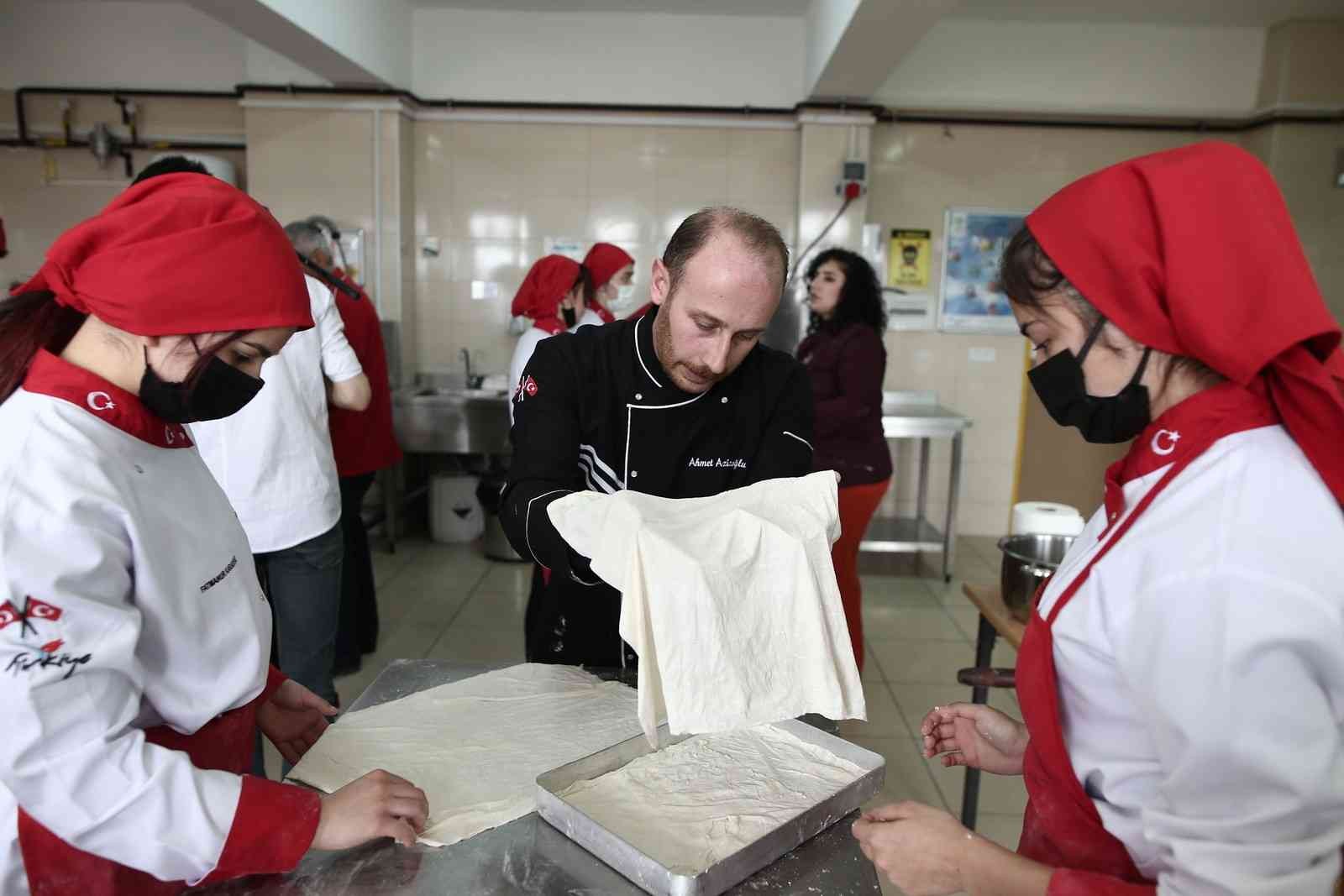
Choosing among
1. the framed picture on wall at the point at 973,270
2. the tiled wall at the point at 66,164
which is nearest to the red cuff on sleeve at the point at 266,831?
the framed picture on wall at the point at 973,270

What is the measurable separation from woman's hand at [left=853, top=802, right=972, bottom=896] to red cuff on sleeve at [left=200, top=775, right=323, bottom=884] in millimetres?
617

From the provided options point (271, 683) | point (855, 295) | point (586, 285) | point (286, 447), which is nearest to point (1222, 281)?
point (271, 683)

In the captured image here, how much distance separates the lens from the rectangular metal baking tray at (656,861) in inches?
37.3

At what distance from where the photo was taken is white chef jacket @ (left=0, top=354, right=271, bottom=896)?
0.77 metres

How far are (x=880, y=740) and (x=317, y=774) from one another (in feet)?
6.95

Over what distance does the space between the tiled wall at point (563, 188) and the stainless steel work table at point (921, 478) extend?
1.20m

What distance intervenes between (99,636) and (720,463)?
101 cm

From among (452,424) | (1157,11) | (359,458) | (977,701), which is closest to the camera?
(977,701)

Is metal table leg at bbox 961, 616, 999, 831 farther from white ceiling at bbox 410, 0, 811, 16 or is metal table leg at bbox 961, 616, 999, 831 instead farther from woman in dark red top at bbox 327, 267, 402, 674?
white ceiling at bbox 410, 0, 811, 16

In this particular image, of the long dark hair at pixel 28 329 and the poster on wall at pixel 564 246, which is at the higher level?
the poster on wall at pixel 564 246

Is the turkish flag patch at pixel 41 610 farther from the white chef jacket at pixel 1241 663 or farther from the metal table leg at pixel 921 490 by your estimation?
the metal table leg at pixel 921 490

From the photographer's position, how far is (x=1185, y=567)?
2.48 ft

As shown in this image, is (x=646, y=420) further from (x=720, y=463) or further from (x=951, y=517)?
(x=951, y=517)

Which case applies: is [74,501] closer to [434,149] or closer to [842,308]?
[842,308]
